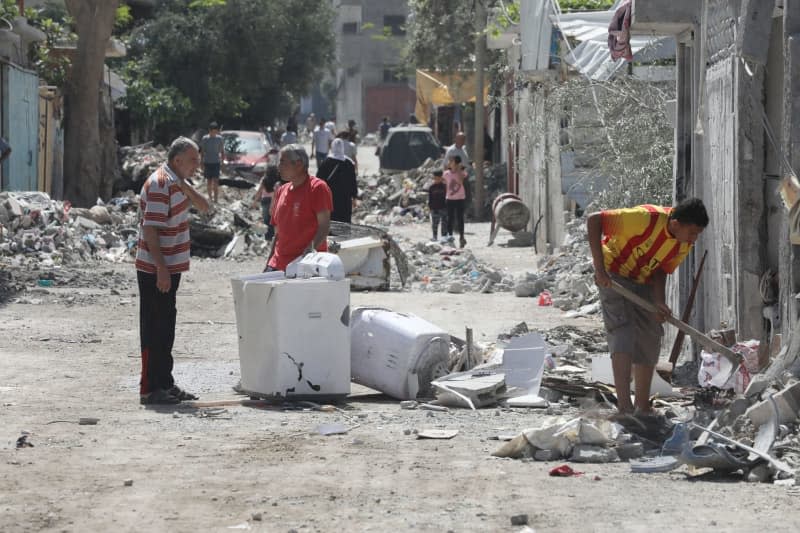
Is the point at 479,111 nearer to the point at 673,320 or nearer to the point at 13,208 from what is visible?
the point at 13,208

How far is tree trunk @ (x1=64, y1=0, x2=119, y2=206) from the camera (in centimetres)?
2588

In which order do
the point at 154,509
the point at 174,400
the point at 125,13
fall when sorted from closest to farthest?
the point at 154,509, the point at 174,400, the point at 125,13

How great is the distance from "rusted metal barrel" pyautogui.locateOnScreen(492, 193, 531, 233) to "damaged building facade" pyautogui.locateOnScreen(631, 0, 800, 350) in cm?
1245

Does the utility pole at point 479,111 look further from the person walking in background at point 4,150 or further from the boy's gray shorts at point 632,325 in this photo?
the boy's gray shorts at point 632,325

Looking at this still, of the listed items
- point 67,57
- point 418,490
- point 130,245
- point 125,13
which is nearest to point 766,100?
point 418,490

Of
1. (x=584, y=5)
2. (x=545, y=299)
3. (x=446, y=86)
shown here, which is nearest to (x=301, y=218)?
(x=545, y=299)

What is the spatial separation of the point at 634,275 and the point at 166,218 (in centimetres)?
301

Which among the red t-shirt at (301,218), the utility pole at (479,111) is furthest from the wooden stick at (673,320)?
the utility pole at (479,111)

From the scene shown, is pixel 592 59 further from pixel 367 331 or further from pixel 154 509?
pixel 154 509

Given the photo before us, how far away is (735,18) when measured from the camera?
8.96m

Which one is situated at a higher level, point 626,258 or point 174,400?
point 626,258

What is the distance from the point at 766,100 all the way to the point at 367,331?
305 centimetres

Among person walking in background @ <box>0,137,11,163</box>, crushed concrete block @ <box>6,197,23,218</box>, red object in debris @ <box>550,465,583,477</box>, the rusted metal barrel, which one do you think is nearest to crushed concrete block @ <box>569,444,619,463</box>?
red object in debris @ <box>550,465,583,477</box>

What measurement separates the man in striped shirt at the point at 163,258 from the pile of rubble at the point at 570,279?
6.06m
